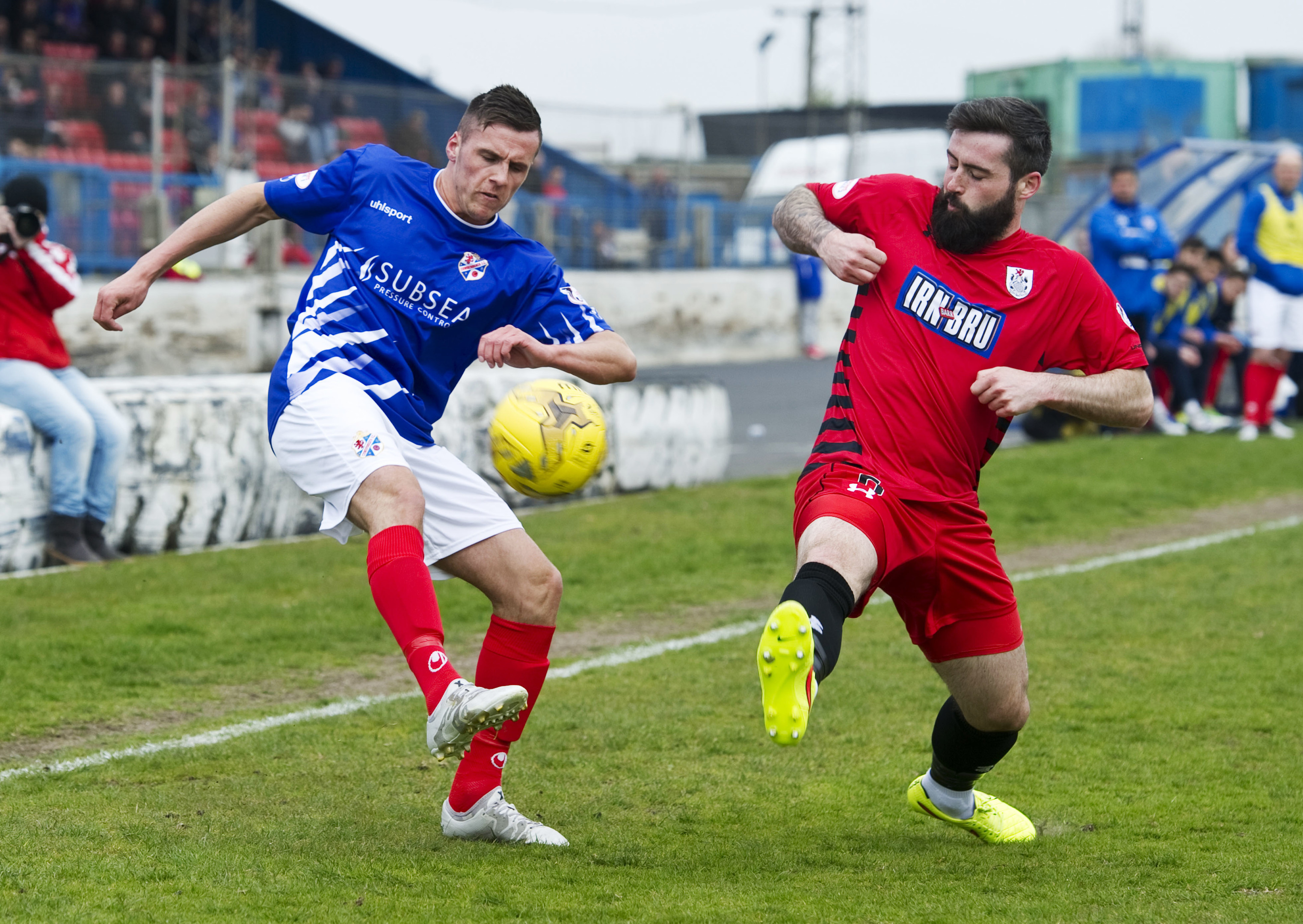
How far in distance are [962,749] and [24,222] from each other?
595 cm

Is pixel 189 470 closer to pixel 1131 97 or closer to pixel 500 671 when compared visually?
pixel 500 671

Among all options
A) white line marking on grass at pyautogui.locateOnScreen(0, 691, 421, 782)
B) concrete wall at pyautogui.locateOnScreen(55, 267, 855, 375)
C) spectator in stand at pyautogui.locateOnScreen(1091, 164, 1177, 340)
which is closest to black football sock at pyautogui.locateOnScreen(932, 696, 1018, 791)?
white line marking on grass at pyautogui.locateOnScreen(0, 691, 421, 782)

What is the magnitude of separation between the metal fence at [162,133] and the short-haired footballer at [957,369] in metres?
11.2

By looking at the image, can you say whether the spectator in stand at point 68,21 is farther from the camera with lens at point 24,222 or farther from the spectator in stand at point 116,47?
the camera with lens at point 24,222

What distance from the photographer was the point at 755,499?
1078cm

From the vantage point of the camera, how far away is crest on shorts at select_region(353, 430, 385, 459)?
425 cm

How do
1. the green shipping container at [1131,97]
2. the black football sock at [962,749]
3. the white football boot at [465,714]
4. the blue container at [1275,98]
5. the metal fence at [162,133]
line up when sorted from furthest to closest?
the blue container at [1275,98] → the green shipping container at [1131,97] → the metal fence at [162,133] → the black football sock at [962,749] → the white football boot at [465,714]

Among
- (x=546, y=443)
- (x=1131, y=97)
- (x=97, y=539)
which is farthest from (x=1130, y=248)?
(x=1131, y=97)

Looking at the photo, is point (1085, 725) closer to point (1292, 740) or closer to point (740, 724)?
point (1292, 740)

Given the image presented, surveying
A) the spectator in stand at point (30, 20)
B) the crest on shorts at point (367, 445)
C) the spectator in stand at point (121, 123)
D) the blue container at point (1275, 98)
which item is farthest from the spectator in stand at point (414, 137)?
the blue container at point (1275, 98)

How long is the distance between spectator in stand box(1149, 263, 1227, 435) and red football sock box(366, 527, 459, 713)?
1177 centimetres

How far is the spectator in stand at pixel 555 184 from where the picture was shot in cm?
1883

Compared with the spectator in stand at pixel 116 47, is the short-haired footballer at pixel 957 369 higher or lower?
lower

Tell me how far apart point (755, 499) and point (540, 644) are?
6.39 m
